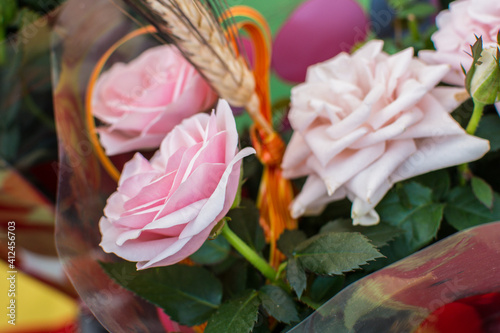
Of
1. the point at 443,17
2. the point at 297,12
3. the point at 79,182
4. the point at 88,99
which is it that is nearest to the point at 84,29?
the point at 88,99

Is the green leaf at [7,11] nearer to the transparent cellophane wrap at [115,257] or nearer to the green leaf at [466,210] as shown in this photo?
the transparent cellophane wrap at [115,257]

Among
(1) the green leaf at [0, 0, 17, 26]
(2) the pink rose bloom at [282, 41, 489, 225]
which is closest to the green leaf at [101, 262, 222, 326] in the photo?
(2) the pink rose bloom at [282, 41, 489, 225]

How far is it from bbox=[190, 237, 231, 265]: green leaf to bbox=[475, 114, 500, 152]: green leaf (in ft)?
0.98

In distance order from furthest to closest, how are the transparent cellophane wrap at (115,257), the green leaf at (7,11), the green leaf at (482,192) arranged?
the green leaf at (7,11) < the green leaf at (482,192) < the transparent cellophane wrap at (115,257)

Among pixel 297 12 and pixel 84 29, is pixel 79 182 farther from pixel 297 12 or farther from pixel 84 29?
pixel 297 12

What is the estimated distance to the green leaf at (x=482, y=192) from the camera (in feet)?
1.42

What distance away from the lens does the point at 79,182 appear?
55 centimetres

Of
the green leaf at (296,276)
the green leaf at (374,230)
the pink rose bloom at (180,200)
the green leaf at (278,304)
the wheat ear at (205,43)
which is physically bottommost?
the green leaf at (374,230)

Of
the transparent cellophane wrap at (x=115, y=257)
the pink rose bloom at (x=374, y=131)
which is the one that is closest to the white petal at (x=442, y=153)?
the pink rose bloom at (x=374, y=131)

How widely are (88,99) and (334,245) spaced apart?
418 mm

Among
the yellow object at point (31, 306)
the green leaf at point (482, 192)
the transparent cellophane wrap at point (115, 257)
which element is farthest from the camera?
the yellow object at point (31, 306)

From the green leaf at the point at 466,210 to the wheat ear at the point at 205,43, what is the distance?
0.80 ft

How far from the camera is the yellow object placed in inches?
22.3

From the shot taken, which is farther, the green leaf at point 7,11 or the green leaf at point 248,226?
the green leaf at point 7,11
